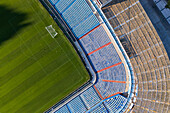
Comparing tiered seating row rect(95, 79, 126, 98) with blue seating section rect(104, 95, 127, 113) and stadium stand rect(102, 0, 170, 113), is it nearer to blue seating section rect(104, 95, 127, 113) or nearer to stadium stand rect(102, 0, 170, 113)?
blue seating section rect(104, 95, 127, 113)

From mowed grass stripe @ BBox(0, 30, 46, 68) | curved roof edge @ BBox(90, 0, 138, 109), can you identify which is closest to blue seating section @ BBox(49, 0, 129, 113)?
curved roof edge @ BBox(90, 0, 138, 109)

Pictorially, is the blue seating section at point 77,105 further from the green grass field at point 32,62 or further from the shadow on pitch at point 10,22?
the shadow on pitch at point 10,22

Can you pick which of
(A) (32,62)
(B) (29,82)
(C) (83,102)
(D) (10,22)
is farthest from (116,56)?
→ (D) (10,22)

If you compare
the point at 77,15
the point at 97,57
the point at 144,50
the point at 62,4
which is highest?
the point at 62,4

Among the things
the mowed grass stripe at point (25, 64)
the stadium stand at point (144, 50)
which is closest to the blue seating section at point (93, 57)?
the stadium stand at point (144, 50)

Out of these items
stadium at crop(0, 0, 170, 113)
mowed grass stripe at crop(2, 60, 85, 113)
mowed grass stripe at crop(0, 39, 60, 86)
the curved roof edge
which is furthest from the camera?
mowed grass stripe at crop(2, 60, 85, 113)

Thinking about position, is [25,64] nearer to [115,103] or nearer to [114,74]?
[114,74]

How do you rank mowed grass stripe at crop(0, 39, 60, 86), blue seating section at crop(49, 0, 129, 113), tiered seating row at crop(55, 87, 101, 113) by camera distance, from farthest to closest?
tiered seating row at crop(55, 87, 101, 113) → mowed grass stripe at crop(0, 39, 60, 86) → blue seating section at crop(49, 0, 129, 113)
